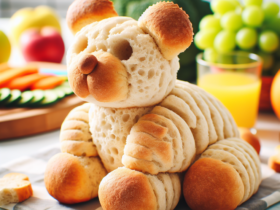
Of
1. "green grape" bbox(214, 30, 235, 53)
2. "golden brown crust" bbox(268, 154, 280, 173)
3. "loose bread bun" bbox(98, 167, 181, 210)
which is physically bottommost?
"golden brown crust" bbox(268, 154, 280, 173)

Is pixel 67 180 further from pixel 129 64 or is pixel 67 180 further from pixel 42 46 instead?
pixel 42 46

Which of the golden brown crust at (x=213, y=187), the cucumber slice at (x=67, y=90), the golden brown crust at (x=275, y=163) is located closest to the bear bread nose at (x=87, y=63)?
the golden brown crust at (x=213, y=187)

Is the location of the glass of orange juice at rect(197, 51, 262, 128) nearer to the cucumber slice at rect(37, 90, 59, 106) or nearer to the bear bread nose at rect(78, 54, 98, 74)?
the cucumber slice at rect(37, 90, 59, 106)

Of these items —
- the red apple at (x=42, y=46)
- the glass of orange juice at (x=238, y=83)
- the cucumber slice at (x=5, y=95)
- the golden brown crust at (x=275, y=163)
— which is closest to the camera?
the golden brown crust at (x=275, y=163)

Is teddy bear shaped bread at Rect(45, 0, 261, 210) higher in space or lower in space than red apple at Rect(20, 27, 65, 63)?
higher

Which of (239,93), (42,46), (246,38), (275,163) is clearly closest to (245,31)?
(246,38)

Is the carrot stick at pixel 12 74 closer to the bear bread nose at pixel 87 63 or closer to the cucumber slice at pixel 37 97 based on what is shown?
the cucumber slice at pixel 37 97

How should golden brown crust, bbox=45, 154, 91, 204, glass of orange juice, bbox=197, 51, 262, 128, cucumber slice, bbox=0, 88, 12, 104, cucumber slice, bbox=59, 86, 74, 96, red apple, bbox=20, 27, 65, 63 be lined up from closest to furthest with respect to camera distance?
golden brown crust, bbox=45, 154, 91, 204, glass of orange juice, bbox=197, 51, 262, 128, cucumber slice, bbox=0, 88, 12, 104, cucumber slice, bbox=59, 86, 74, 96, red apple, bbox=20, 27, 65, 63

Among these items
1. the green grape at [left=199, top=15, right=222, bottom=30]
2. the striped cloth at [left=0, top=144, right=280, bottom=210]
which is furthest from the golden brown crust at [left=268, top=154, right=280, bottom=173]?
the green grape at [left=199, top=15, right=222, bottom=30]
